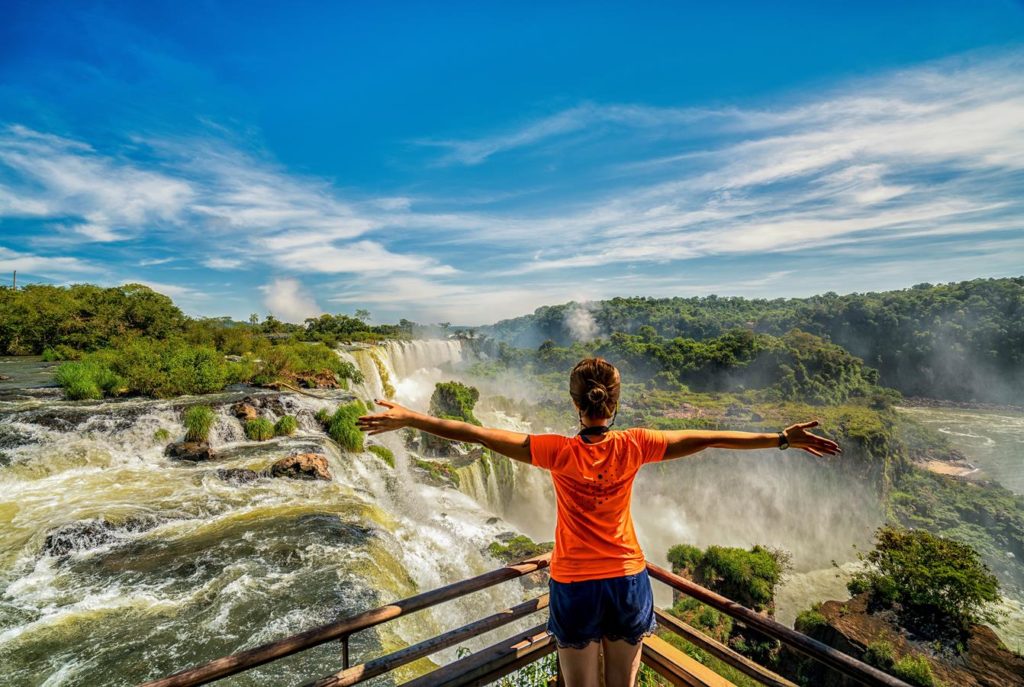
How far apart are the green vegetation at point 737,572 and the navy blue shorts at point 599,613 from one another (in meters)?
16.1

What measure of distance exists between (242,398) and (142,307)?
12.9 metres

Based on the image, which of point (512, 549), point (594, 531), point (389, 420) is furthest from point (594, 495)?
point (512, 549)

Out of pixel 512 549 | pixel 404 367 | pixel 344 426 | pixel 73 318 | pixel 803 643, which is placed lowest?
pixel 512 549

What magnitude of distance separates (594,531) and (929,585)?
17511 mm

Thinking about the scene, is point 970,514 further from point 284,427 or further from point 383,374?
point 284,427

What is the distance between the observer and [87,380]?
42.7ft

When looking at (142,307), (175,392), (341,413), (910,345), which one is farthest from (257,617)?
(910,345)

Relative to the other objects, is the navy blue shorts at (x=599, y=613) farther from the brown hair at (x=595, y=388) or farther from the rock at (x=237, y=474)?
the rock at (x=237, y=474)

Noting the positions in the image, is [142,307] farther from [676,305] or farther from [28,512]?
[676,305]

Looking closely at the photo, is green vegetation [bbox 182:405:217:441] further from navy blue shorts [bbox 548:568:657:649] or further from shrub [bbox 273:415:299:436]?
navy blue shorts [bbox 548:568:657:649]

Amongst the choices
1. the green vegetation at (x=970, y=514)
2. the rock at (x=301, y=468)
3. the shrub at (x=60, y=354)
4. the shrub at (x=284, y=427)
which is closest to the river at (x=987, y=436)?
the green vegetation at (x=970, y=514)

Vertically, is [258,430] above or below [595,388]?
below

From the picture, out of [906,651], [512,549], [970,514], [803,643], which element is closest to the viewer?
[803,643]

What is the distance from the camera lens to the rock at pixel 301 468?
1049cm
